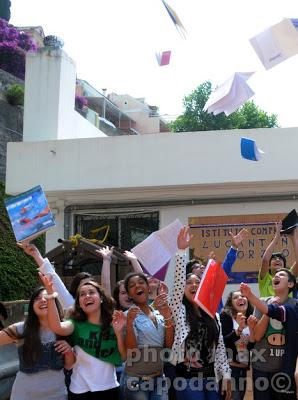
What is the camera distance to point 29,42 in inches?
862

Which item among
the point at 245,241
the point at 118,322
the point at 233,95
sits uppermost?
the point at 233,95

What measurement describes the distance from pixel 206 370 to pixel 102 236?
601cm

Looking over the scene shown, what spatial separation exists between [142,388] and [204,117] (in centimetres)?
2865

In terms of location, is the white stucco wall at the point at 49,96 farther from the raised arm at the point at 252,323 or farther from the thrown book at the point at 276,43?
the raised arm at the point at 252,323

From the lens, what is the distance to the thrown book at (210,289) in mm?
4168

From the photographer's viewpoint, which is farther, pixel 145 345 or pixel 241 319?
pixel 241 319

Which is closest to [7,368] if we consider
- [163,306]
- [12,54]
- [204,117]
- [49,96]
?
[163,306]

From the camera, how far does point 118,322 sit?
13.0 feet

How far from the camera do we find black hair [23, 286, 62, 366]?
393 cm

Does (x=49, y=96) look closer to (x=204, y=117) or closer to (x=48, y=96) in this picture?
(x=48, y=96)

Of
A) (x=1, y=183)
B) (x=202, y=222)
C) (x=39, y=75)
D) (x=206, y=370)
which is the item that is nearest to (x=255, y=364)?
(x=206, y=370)

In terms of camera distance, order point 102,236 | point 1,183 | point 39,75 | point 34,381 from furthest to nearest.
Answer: point 1,183 < point 39,75 < point 102,236 < point 34,381

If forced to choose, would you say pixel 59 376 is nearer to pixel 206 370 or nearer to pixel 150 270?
pixel 206 370

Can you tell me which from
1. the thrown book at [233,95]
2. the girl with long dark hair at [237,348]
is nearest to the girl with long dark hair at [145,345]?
the girl with long dark hair at [237,348]
